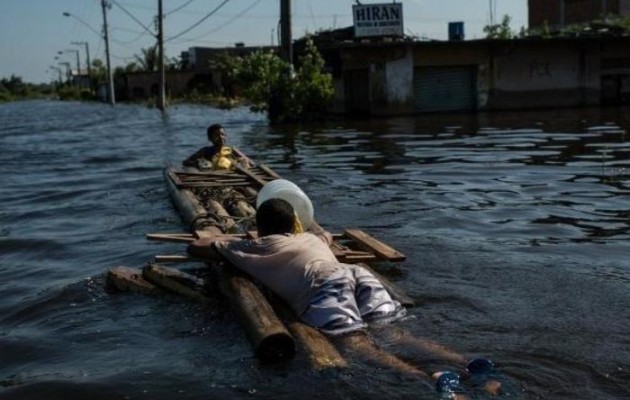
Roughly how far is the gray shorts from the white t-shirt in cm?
6

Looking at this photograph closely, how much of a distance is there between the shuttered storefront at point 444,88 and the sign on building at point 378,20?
77.1 inches

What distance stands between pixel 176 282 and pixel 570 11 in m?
39.8

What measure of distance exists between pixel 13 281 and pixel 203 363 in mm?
3440

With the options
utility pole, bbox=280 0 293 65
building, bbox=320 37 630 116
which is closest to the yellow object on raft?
utility pole, bbox=280 0 293 65

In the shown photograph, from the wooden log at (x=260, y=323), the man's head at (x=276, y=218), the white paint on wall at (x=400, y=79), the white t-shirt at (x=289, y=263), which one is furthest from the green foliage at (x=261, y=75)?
the wooden log at (x=260, y=323)

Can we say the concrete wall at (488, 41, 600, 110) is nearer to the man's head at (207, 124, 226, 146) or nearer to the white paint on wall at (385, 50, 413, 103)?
the white paint on wall at (385, 50, 413, 103)

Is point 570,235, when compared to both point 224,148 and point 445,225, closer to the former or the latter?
→ point 445,225

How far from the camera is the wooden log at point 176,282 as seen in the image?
21.7 ft

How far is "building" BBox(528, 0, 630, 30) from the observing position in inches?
1539

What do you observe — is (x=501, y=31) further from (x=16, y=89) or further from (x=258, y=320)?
(x=16, y=89)

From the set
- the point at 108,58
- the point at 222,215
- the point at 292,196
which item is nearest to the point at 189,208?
the point at 222,215

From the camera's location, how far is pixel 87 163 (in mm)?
19141

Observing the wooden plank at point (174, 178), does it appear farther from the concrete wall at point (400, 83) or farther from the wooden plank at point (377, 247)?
the concrete wall at point (400, 83)

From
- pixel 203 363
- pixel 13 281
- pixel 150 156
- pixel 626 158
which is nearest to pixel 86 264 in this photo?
pixel 13 281
